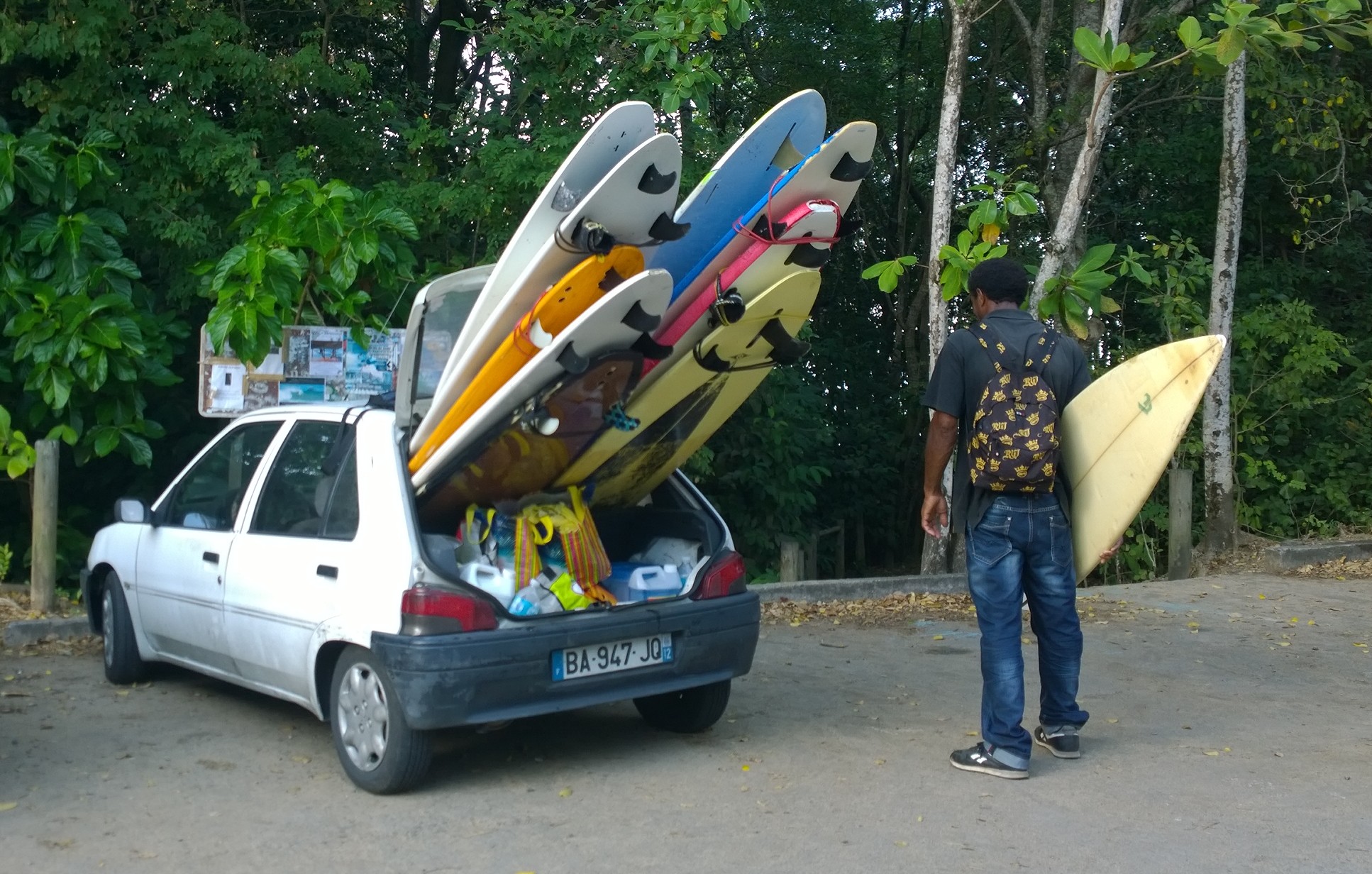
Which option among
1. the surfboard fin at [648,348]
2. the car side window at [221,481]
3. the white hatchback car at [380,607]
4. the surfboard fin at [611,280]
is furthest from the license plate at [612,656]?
the car side window at [221,481]

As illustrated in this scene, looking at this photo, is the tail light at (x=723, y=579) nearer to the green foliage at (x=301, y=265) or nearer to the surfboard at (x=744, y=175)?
the surfboard at (x=744, y=175)

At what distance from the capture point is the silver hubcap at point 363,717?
4926mm

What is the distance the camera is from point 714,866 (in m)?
4.21

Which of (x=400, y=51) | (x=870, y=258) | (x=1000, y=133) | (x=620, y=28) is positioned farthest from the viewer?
(x=870, y=258)

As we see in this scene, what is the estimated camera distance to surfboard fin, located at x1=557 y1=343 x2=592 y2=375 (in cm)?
456

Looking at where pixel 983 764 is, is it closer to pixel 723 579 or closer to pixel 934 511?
pixel 934 511

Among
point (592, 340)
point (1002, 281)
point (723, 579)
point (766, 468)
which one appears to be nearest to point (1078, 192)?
point (766, 468)

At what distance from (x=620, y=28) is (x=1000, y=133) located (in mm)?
9973

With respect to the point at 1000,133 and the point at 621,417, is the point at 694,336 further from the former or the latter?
the point at 1000,133

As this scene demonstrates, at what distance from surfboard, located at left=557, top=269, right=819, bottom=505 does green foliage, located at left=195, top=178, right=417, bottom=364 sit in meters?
3.03

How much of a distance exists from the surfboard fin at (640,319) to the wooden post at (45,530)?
16.9 feet

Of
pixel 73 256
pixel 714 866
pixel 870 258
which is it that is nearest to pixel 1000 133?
pixel 870 258

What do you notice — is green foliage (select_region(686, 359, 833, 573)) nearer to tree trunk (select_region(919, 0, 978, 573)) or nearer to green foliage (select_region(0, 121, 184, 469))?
tree trunk (select_region(919, 0, 978, 573))

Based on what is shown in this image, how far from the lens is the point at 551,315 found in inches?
188
